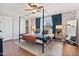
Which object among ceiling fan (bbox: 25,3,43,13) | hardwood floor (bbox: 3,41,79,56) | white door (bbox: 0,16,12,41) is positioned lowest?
hardwood floor (bbox: 3,41,79,56)

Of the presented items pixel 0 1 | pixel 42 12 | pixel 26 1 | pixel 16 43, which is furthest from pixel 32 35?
pixel 0 1

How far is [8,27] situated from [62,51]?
1.12m

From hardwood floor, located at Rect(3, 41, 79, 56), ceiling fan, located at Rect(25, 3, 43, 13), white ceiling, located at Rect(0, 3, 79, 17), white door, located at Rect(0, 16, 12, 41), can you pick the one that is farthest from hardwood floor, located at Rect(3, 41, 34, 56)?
ceiling fan, located at Rect(25, 3, 43, 13)

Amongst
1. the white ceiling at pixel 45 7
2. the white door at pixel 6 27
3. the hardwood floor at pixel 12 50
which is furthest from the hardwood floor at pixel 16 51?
the white ceiling at pixel 45 7

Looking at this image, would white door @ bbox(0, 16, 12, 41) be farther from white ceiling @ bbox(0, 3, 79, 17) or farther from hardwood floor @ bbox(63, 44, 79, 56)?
hardwood floor @ bbox(63, 44, 79, 56)

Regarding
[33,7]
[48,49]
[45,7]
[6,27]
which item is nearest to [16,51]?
[6,27]

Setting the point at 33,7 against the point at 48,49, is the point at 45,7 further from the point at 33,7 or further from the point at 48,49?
the point at 48,49

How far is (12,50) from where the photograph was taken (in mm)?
1920

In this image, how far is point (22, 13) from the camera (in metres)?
1.91

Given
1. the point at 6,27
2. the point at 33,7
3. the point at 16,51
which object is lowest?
the point at 16,51

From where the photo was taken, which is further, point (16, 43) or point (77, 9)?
point (16, 43)

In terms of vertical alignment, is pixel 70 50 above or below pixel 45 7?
below

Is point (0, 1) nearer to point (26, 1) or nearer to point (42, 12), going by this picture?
point (26, 1)

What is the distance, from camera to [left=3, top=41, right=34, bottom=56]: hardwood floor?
190cm
